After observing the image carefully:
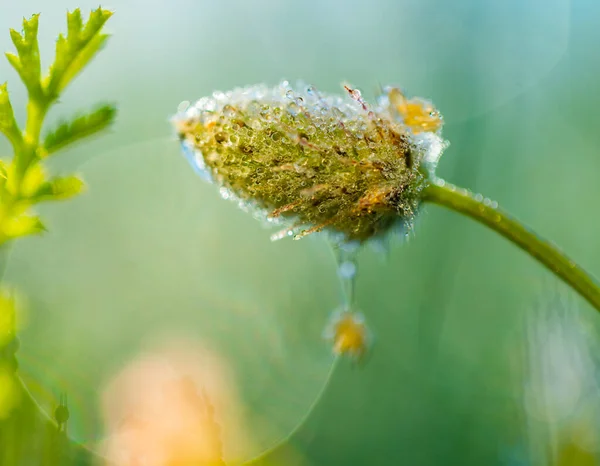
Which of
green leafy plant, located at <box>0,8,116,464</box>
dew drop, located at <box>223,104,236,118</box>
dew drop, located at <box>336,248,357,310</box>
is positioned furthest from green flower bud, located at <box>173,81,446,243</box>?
green leafy plant, located at <box>0,8,116,464</box>

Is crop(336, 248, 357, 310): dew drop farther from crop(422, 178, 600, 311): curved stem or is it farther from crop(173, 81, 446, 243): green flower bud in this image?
crop(422, 178, 600, 311): curved stem

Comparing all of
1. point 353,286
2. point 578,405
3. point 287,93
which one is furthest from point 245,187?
point 578,405

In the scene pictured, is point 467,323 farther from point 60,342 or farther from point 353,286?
point 353,286

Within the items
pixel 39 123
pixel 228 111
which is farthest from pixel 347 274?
pixel 39 123

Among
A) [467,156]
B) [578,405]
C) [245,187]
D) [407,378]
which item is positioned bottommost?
[245,187]

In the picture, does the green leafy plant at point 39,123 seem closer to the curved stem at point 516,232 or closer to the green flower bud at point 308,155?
the green flower bud at point 308,155

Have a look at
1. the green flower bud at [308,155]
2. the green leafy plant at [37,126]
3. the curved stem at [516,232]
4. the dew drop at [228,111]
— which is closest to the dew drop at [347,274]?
the green flower bud at [308,155]

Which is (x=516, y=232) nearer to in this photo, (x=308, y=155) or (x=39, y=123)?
(x=308, y=155)
